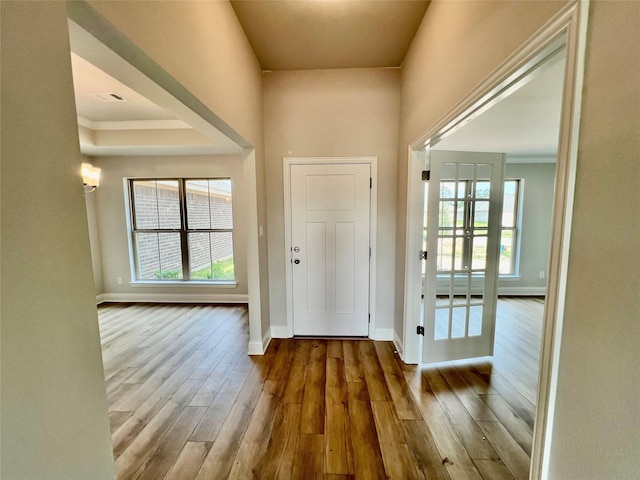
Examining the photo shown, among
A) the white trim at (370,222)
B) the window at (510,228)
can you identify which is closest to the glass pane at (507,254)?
the window at (510,228)

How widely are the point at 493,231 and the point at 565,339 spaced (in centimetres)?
178

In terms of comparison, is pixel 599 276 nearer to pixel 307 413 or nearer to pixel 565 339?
pixel 565 339

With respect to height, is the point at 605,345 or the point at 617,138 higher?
the point at 617,138

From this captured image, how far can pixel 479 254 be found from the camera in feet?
7.73

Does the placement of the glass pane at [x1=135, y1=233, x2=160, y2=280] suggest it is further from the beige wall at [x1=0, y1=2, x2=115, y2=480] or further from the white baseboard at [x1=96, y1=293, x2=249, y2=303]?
the beige wall at [x1=0, y1=2, x2=115, y2=480]

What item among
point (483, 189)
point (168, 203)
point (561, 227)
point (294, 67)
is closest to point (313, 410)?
point (561, 227)

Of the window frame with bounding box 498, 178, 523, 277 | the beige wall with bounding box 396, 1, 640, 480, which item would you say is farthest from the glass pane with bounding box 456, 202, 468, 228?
the window frame with bounding box 498, 178, 523, 277

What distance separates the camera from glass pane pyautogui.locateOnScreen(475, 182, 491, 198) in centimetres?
222

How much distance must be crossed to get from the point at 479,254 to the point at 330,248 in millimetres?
1434

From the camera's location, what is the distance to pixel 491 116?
8.38 ft

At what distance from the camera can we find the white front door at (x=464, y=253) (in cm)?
224

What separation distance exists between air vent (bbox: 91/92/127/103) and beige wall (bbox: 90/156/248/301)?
122cm

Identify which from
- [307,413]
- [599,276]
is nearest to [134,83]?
[599,276]

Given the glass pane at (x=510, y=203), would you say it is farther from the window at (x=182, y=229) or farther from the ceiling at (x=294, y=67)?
the window at (x=182, y=229)
